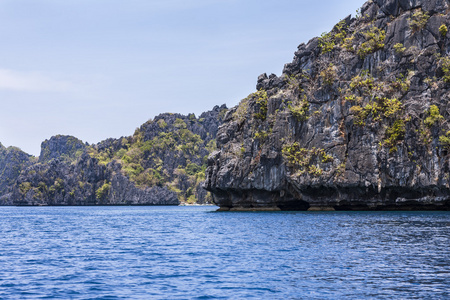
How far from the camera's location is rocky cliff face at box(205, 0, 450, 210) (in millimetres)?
72625

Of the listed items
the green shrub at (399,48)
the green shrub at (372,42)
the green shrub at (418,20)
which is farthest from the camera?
the green shrub at (372,42)

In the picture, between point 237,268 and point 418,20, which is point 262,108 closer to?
point 418,20

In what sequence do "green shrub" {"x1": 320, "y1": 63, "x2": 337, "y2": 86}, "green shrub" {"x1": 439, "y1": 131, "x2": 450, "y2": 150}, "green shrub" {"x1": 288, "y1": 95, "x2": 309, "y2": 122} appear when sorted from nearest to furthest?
"green shrub" {"x1": 439, "y1": 131, "x2": 450, "y2": 150} → "green shrub" {"x1": 320, "y1": 63, "x2": 337, "y2": 86} → "green shrub" {"x1": 288, "y1": 95, "x2": 309, "y2": 122}

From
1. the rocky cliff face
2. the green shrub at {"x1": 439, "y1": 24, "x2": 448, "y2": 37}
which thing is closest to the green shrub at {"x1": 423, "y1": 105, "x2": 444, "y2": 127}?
the rocky cliff face

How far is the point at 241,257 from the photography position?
90.5 feet

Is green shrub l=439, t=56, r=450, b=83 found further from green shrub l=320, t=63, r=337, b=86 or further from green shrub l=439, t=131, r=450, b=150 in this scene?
green shrub l=320, t=63, r=337, b=86

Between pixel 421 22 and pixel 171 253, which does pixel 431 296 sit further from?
pixel 421 22

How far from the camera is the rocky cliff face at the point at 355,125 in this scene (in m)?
72.6

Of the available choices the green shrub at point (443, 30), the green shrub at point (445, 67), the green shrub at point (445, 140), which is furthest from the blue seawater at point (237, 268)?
the green shrub at point (443, 30)

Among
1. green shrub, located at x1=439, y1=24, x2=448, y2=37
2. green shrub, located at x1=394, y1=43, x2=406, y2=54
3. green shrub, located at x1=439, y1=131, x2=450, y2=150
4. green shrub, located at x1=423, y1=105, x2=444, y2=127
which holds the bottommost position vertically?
green shrub, located at x1=439, y1=131, x2=450, y2=150

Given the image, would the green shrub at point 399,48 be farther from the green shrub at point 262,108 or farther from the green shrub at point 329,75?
the green shrub at point 262,108

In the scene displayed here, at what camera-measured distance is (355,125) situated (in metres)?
78.6

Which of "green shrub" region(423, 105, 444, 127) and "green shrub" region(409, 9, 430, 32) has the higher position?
"green shrub" region(409, 9, 430, 32)

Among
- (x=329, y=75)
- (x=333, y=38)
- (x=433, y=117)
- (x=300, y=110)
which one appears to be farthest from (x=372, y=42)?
(x=433, y=117)
